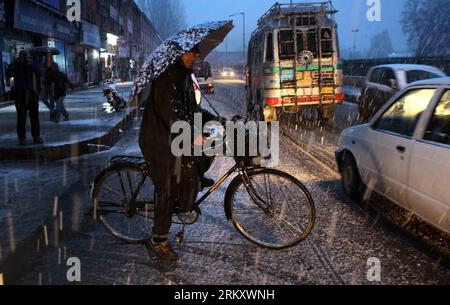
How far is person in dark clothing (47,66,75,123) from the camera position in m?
12.5

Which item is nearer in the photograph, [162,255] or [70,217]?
[162,255]

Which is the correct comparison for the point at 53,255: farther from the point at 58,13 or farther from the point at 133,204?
the point at 58,13

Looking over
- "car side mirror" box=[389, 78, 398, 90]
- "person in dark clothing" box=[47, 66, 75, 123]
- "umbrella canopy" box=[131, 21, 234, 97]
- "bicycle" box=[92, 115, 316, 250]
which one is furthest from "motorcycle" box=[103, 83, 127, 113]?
"umbrella canopy" box=[131, 21, 234, 97]

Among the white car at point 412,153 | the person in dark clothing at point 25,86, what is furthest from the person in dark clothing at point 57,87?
the white car at point 412,153

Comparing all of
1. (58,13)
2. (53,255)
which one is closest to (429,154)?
(53,255)

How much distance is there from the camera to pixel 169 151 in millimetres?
3891

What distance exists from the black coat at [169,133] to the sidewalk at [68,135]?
276 cm

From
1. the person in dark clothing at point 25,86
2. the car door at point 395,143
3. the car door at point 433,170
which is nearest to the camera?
the car door at point 433,170

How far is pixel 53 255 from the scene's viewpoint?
13.9ft

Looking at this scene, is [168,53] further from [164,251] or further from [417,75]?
[417,75]

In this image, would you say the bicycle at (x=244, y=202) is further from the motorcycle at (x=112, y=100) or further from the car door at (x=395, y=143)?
the motorcycle at (x=112, y=100)

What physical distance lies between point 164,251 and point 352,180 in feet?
9.56

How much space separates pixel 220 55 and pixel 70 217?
6684 inches

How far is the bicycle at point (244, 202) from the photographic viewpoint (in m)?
4.20
